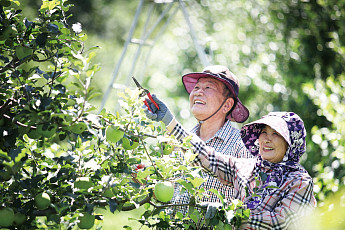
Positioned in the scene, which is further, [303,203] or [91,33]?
[91,33]

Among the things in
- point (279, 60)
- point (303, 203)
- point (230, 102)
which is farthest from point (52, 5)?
point (279, 60)

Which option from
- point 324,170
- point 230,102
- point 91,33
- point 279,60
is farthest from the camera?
point 91,33

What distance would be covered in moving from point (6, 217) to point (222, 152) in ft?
4.04

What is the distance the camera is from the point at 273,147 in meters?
1.99

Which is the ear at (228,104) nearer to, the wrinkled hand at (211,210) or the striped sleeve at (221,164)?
the striped sleeve at (221,164)

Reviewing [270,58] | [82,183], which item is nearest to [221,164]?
[82,183]

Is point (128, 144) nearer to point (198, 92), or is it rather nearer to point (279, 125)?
point (279, 125)

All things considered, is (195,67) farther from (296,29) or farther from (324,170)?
(324,170)

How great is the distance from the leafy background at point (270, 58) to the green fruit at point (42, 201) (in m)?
2.29

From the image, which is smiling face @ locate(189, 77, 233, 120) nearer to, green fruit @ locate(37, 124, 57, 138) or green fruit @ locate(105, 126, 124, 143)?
green fruit @ locate(105, 126, 124, 143)

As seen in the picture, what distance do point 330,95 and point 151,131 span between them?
2458 millimetres

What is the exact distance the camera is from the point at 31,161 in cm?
155

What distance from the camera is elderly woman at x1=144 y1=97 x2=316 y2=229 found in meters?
1.80

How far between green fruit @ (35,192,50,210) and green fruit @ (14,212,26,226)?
61mm
